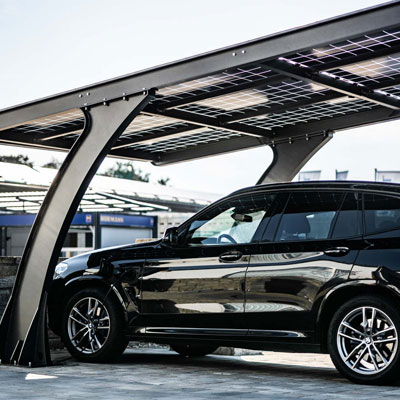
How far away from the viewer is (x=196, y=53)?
8.42 meters

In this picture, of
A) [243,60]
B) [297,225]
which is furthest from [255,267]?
[243,60]

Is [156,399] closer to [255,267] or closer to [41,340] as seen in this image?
[255,267]

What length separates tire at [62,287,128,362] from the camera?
9125 mm

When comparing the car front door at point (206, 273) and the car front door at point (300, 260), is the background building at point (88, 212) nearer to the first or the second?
the car front door at point (206, 273)

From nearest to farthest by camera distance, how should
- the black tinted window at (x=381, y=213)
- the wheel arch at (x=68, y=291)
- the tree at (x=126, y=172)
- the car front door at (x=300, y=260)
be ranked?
the black tinted window at (x=381, y=213) < the car front door at (x=300, y=260) < the wheel arch at (x=68, y=291) < the tree at (x=126, y=172)

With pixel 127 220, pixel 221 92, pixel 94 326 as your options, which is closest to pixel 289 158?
pixel 221 92

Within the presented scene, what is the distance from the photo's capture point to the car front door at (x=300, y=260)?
775cm

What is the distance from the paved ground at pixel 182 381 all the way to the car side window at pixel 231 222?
1347 millimetres

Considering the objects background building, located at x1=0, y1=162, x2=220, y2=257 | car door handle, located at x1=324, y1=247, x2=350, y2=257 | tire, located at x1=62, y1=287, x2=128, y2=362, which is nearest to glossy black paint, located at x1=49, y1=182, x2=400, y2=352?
car door handle, located at x1=324, y1=247, x2=350, y2=257

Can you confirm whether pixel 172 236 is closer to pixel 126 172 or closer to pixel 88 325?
pixel 88 325

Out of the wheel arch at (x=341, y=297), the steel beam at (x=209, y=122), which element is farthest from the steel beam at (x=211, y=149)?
the wheel arch at (x=341, y=297)

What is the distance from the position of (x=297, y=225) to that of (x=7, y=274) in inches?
166

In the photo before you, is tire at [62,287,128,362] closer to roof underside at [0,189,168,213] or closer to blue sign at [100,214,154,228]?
roof underside at [0,189,168,213]

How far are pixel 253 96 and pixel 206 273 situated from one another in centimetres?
248
